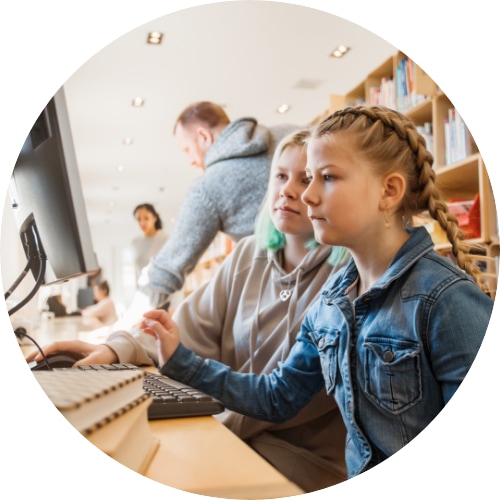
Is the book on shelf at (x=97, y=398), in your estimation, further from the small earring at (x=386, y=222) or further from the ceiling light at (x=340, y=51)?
the ceiling light at (x=340, y=51)

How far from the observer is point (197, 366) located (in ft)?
2.18

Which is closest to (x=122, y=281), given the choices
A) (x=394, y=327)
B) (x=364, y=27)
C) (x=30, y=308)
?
(x=30, y=308)

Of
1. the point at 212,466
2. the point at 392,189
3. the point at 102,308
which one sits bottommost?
the point at 212,466

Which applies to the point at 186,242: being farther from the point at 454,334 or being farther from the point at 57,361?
the point at 454,334

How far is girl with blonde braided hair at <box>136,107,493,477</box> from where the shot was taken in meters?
0.53

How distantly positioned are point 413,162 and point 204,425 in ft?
1.09

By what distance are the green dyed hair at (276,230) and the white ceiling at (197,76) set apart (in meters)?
0.05

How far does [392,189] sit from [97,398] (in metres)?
0.34

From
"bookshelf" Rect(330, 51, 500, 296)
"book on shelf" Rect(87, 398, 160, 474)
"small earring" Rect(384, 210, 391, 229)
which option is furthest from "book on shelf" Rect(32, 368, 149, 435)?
"bookshelf" Rect(330, 51, 500, 296)

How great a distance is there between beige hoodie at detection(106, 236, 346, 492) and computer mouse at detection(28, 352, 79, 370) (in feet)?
0.17

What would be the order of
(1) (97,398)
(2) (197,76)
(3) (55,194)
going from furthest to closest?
1. (2) (197,76)
2. (3) (55,194)
3. (1) (97,398)

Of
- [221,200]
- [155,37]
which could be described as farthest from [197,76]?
[221,200]

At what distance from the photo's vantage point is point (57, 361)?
0.66 meters

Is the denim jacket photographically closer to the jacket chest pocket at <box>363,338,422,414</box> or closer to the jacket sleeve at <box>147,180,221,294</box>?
the jacket chest pocket at <box>363,338,422,414</box>
